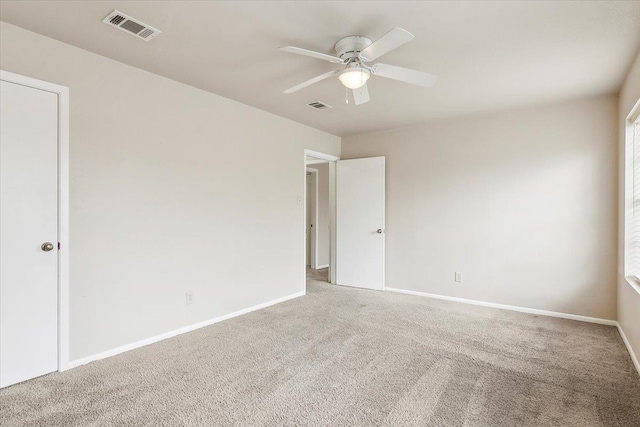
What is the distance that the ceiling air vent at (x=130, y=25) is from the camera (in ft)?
6.83

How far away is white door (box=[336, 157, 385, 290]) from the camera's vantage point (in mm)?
4980

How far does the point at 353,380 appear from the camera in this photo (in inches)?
91.0

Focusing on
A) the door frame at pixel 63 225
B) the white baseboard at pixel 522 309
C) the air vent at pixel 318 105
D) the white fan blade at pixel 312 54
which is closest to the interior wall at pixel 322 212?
the white baseboard at pixel 522 309

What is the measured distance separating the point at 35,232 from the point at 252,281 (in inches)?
84.3

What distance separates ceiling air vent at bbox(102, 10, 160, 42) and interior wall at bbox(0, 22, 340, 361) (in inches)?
6.1

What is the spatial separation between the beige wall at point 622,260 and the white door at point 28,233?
443cm

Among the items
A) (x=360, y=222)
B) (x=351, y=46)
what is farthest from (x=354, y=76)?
(x=360, y=222)

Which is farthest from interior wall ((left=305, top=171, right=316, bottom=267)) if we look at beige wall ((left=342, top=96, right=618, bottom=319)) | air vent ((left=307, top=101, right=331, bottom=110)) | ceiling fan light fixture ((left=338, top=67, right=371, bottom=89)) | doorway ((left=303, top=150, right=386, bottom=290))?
ceiling fan light fixture ((left=338, top=67, right=371, bottom=89))

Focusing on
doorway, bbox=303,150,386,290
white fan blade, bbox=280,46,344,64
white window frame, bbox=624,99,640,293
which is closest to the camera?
white fan blade, bbox=280,46,344,64

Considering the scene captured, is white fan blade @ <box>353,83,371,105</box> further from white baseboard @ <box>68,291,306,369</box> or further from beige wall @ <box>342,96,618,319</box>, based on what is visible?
white baseboard @ <box>68,291,306,369</box>

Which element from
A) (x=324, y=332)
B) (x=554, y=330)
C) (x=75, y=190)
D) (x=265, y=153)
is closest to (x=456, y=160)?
(x=554, y=330)

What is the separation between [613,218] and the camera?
345 cm

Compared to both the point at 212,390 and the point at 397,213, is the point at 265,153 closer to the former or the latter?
the point at 397,213

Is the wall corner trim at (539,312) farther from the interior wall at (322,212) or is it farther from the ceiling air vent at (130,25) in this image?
the ceiling air vent at (130,25)
